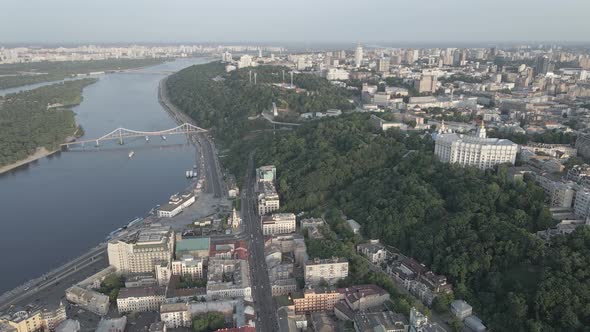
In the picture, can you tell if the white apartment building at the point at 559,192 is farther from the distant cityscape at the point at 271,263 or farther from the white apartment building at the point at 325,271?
the white apartment building at the point at 325,271

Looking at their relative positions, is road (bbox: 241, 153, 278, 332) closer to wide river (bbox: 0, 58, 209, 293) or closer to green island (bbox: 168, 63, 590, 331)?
green island (bbox: 168, 63, 590, 331)

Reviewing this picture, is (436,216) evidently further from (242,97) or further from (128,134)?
(242,97)

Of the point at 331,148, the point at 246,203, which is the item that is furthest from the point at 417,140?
the point at 246,203

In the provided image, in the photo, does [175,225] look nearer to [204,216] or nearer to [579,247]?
[204,216]

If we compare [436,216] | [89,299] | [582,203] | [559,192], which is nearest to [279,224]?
[436,216]

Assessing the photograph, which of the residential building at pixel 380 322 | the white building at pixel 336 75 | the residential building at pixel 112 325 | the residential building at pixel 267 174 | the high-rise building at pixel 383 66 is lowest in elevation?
the residential building at pixel 112 325

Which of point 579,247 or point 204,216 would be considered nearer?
point 579,247

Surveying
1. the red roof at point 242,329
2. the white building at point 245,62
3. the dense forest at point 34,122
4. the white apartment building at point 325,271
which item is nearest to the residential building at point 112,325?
the red roof at point 242,329
